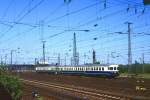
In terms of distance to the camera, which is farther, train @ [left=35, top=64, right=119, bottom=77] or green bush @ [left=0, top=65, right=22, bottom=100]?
train @ [left=35, top=64, right=119, bottom=77]

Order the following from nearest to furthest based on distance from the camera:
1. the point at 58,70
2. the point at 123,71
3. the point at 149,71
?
the point at 58,70, the point at 149,71, the point at 123,71

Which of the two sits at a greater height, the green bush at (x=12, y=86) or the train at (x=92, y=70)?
the green bush at (x=12, y=86)

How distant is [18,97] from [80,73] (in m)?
50.0

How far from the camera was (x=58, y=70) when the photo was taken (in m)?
79.7

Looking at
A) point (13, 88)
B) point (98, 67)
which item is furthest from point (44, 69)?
point (13, 88)

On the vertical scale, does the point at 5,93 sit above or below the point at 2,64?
below

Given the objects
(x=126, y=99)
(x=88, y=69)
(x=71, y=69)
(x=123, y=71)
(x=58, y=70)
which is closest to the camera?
(x=126, y=99)

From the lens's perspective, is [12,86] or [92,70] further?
[92,70]

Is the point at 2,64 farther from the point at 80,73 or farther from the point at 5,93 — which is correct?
the point at 80,73

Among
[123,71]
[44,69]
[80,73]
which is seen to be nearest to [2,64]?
[80,73]

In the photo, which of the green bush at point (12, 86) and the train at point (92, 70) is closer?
the green bush at point (12, 86)

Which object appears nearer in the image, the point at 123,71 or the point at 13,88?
the point at 13,88

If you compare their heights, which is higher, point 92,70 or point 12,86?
point 12,86

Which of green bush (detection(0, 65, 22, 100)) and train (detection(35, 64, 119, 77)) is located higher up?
green bush (detection(0, 65, 22, 100))
